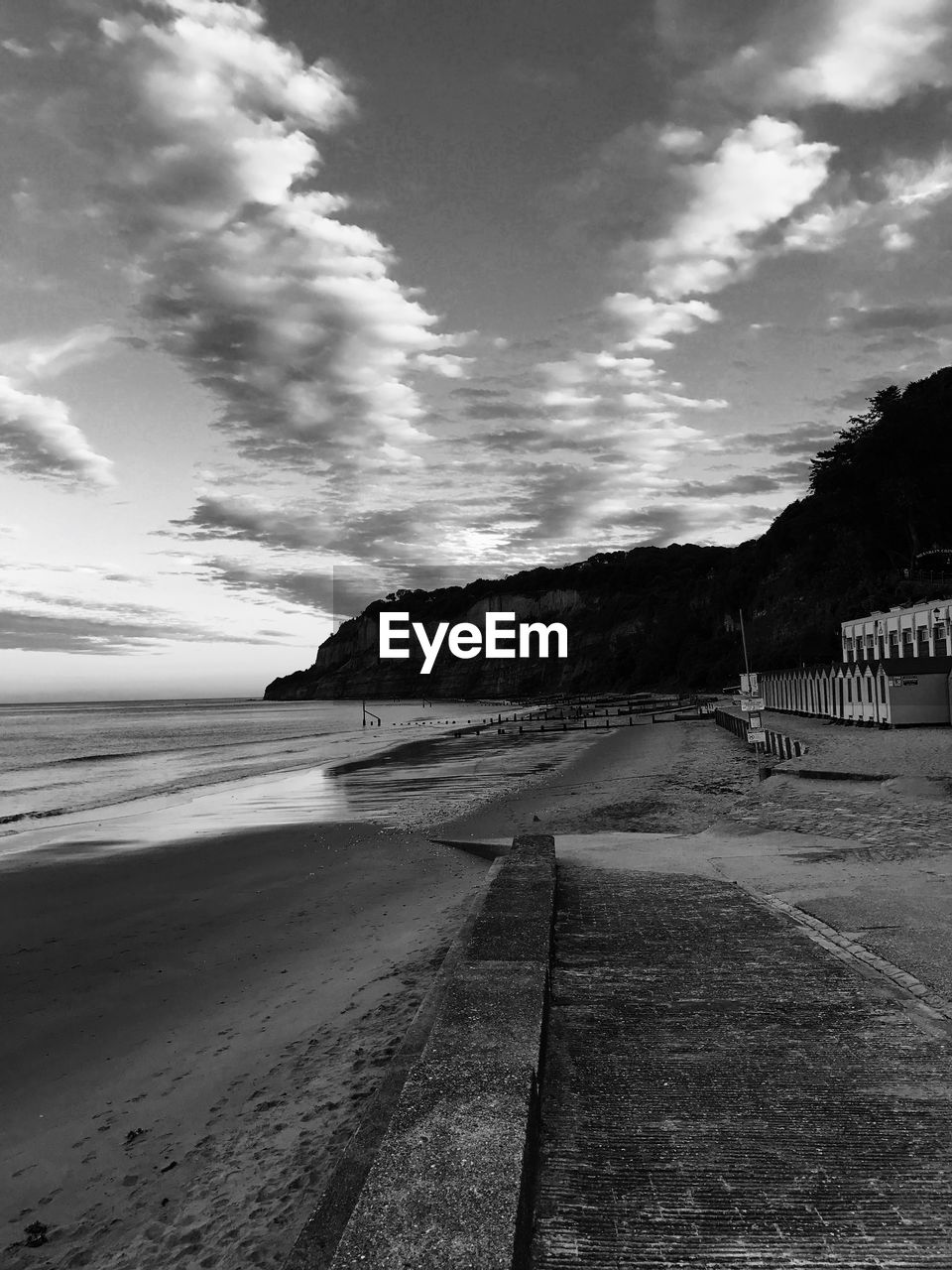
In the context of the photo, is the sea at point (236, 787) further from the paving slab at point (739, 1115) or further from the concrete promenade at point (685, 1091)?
the paving slab at point (739, 1115)

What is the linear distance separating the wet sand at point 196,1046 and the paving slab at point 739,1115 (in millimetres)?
1229

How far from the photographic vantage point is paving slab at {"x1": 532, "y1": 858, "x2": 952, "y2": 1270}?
2543 millimetres

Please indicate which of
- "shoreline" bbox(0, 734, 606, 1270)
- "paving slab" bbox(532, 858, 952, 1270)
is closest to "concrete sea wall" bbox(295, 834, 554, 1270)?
"paving slab" bbox(532, 858, 952, 1270)

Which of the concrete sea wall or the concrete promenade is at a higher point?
the concrete sea wall

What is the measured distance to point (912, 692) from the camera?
26891mm

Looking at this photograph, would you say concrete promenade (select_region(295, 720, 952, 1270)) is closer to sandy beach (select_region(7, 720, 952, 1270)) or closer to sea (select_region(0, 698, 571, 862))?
sandy beach (select_region(7, 720, 952, 1270))

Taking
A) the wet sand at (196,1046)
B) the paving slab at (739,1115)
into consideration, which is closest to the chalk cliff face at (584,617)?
the wet sand at (196,1046)

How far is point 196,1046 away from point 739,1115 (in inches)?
148

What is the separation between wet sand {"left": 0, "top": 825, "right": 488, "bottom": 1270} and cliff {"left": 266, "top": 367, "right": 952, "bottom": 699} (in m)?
38.8

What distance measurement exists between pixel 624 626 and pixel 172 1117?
480ft

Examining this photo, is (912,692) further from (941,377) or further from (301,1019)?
(941,377)

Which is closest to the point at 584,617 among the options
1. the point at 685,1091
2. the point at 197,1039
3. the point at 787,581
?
the point at 787,581

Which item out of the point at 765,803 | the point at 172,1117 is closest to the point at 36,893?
the point at 172,1117

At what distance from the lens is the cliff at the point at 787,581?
64312 mm
